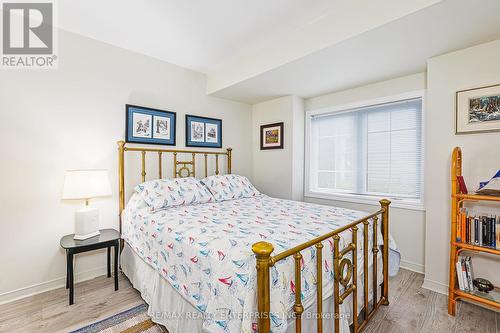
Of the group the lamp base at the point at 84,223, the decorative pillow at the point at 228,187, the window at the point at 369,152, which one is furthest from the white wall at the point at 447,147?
the lamp base at the point at 84,223

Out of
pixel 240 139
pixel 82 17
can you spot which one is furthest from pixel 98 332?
pixel 240 139

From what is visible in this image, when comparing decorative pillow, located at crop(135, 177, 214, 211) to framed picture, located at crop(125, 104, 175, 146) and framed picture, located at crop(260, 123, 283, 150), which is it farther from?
framed picture, located at crop(260, 123, 283, 150)

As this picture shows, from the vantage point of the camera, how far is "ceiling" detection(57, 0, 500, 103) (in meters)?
1.73

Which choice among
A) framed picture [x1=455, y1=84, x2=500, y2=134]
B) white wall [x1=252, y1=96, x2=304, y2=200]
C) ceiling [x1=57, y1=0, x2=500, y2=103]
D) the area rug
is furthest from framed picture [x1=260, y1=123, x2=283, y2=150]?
the area rug

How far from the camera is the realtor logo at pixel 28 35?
2.07 m

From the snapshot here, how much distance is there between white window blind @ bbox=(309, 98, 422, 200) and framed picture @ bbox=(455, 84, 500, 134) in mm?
566

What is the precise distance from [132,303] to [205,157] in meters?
1.92

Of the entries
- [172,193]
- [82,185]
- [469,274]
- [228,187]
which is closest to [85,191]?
[82,185]

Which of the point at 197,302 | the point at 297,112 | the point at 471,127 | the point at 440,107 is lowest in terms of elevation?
the point at 197,302

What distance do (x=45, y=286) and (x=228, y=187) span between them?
2.01 metres

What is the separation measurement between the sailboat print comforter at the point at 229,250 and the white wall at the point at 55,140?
25.1 inches

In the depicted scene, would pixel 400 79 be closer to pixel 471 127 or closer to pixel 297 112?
pixel 471 127

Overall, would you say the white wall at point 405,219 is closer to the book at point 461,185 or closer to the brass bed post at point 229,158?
the book at point 461,185

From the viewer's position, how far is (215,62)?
9.97 feet
